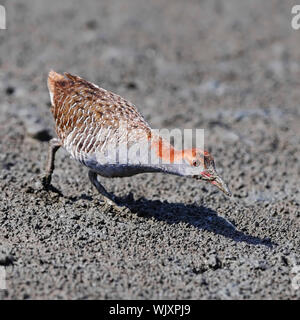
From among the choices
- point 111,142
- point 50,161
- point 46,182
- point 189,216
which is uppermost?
point 50,161

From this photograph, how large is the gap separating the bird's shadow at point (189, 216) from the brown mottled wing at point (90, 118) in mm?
1198

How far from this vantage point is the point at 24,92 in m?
12.1

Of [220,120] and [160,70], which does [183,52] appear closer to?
[160,70]

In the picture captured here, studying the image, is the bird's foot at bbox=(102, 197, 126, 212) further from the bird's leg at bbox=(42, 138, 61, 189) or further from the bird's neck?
the bird's neck

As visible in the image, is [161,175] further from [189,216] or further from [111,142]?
[111,142]

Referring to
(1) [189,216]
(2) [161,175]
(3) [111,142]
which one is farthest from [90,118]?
(2) [161,175]

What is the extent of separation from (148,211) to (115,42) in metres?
8.47

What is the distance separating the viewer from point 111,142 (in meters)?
6.91

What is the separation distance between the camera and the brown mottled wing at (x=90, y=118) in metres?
7.01

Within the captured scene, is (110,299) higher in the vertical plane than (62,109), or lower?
lower

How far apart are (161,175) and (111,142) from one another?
238 centimetres

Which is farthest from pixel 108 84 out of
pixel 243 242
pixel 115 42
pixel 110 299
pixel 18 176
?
pixel 110 299

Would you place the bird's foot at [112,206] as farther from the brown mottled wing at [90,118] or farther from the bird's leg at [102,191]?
the brown mottled wing at [90,118]

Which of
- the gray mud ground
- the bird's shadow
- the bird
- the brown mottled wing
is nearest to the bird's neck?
the bird
